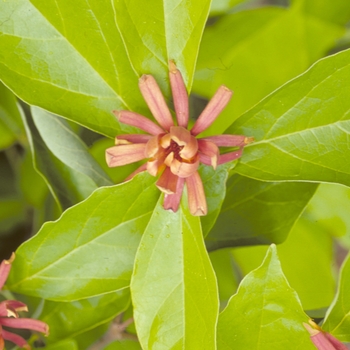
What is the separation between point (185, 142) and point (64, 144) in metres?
0.23

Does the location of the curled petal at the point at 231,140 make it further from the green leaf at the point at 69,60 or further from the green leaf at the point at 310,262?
the green leaf at the point at 310,262

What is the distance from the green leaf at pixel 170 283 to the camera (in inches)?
21.9

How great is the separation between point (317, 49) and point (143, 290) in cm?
52

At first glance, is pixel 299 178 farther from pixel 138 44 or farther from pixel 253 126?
pixel 138 44

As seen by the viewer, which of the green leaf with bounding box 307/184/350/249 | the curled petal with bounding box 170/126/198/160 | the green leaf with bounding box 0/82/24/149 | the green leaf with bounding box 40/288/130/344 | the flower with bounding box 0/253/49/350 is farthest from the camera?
the green leaf with bounding box 0/82/24/149

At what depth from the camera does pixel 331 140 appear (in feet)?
1.80

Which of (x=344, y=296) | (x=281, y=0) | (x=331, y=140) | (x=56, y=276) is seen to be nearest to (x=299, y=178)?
(x=331, y=140)

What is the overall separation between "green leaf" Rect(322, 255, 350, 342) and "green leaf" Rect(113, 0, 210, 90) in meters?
0.33

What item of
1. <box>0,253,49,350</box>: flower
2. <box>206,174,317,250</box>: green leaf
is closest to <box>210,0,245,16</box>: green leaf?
<box>206,174,317,250</box>: green leaf

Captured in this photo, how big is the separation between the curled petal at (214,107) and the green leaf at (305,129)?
55 mm

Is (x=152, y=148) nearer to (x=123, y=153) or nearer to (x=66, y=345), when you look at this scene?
(x=123, y=153)

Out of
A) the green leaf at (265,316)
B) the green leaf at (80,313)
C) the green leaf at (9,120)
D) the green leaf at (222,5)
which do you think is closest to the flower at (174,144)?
the green leaf at (265,316)

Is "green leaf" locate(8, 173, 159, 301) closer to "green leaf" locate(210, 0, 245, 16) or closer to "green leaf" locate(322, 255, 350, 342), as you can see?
"green leaf" locate(322, 255, 350, 342)

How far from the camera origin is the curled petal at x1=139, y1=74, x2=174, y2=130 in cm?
53
